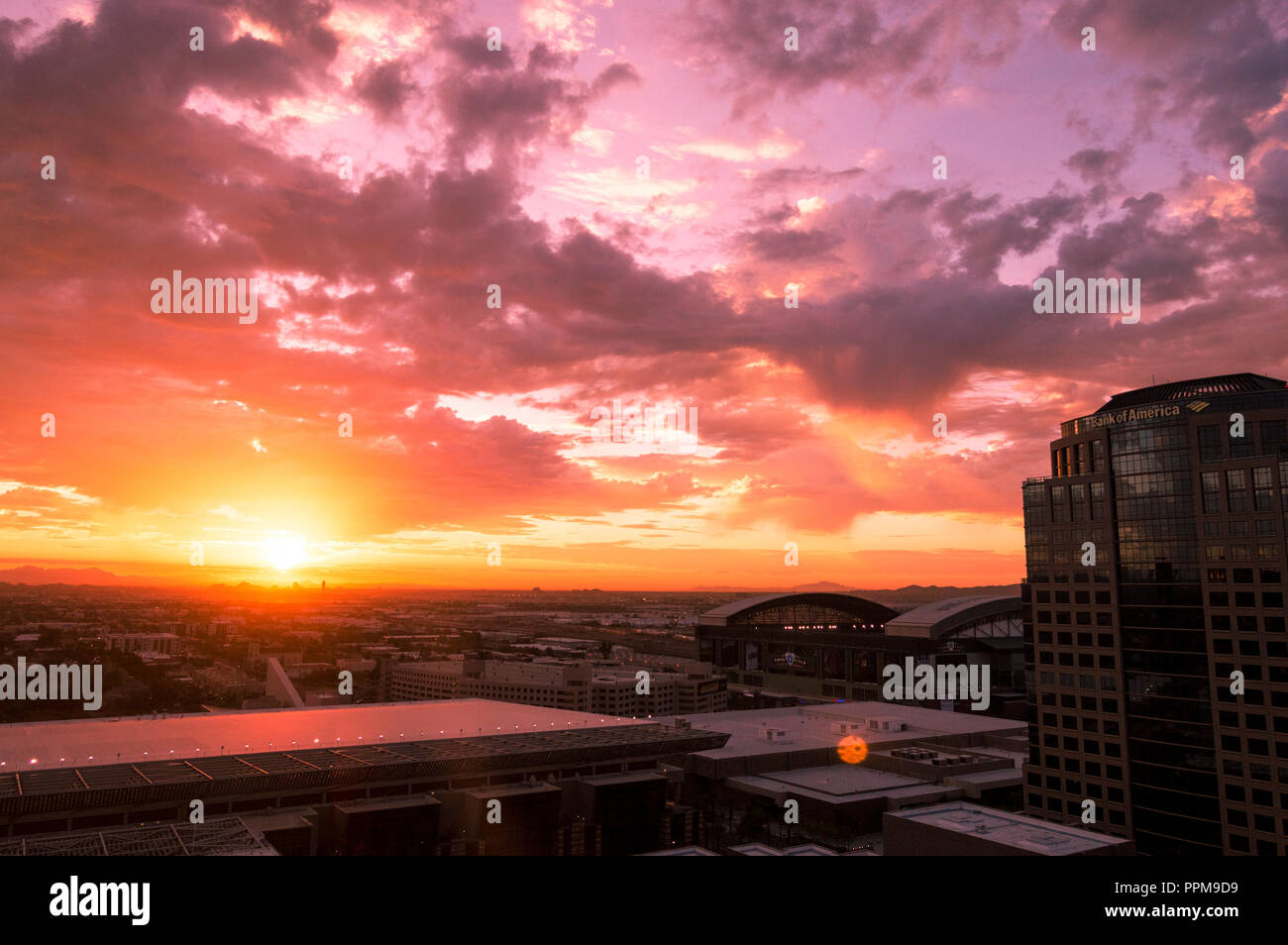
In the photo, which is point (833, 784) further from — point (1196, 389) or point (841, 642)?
point (841, 642)

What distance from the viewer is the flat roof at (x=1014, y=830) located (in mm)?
25719

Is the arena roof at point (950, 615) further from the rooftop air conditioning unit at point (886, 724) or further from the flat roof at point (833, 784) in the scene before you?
the flat roof at point (833, 784)

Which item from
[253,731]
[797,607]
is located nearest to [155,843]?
[253,731]

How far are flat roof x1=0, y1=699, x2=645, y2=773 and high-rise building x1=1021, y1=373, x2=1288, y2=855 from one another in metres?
26.3

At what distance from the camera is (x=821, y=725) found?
68000 mm

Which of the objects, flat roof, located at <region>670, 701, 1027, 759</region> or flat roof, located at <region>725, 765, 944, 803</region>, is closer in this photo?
flat roof, located at <region>725, 765, 944, 803</region>

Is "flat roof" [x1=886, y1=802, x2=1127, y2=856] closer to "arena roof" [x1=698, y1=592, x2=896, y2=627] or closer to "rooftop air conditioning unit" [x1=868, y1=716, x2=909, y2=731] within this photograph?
"rooftop air conditioning unit" [x1=868, y1=716, x2=909, y2=731]

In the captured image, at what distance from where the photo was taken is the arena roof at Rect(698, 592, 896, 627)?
11381cm

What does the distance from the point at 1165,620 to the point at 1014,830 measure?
23.5 m
